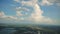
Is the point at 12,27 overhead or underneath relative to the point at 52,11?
underneath

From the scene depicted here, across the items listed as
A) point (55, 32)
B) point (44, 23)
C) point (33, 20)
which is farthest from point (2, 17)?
point (55, 32)

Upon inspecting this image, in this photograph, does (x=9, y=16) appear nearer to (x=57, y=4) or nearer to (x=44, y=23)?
(x=44, y=23)

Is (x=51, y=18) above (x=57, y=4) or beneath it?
beneath

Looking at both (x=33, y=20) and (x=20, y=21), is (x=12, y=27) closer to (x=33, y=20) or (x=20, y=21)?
(x=20, y=21)

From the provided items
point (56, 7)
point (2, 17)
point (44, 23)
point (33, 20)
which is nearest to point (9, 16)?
point (2, 17)

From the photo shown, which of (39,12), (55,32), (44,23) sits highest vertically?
(39,12)
